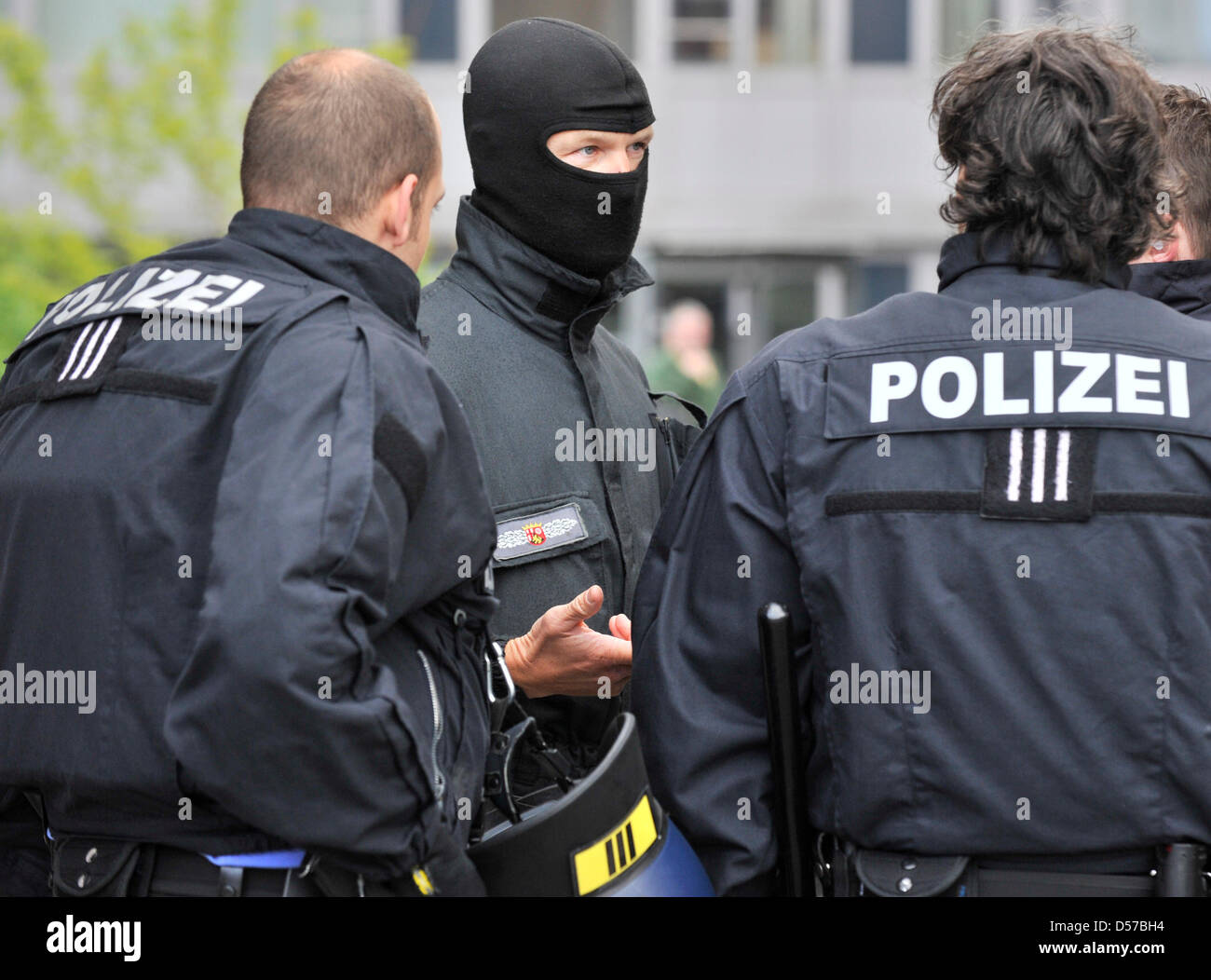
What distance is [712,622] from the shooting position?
244cm

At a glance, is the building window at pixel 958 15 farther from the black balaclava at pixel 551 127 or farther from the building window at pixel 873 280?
the black balaclava at pixel 551 127

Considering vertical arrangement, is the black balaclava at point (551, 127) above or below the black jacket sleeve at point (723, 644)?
above

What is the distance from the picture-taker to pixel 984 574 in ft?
7.31

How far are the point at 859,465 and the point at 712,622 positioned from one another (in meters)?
0.35

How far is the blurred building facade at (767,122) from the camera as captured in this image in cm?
1474

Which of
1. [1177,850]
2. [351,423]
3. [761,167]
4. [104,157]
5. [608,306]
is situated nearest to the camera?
[351,423]

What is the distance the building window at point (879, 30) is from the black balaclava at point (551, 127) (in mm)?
12897

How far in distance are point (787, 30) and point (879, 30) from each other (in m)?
0.94

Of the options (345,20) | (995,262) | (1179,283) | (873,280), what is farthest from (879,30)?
(995,262)

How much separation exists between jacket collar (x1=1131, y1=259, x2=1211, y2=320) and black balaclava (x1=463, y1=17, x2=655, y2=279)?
1046mm

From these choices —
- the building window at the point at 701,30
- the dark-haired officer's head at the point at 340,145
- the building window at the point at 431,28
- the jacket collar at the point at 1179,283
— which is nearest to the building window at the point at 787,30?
the building window at the point at 701,30

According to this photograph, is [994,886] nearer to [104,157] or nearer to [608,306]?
[608,306]

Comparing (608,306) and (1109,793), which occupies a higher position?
(608,306)
